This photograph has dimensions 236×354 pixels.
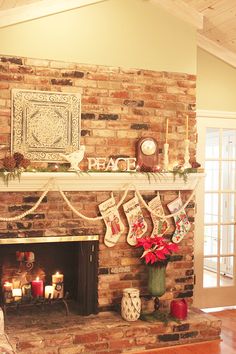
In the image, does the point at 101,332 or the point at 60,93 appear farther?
the point at 60,93

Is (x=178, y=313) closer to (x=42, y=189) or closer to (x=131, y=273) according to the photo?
(x=131, y=273)

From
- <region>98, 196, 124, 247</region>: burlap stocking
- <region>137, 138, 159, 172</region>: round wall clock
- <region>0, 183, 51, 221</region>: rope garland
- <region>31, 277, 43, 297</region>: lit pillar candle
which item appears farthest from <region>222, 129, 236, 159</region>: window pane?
<region>31, 277, 43, 297</region>: lit pillar candle

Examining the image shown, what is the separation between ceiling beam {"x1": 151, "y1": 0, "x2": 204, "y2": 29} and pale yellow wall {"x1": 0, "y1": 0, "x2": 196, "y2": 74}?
0.16ft

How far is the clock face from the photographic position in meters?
4.35

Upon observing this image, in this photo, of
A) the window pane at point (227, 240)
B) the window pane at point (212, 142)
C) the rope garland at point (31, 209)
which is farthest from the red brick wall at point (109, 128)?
the window pane at point (227, 240)

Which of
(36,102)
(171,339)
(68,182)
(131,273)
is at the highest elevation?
(36,102)

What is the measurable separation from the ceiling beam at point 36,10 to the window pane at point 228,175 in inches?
90.3

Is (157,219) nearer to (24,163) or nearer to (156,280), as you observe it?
(156,280)

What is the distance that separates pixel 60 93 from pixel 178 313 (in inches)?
87.3

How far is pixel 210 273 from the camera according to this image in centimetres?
523

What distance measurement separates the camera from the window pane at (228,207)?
5.29 metres

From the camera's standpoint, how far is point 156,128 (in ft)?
14.7

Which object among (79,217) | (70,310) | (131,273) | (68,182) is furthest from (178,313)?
(68,182)

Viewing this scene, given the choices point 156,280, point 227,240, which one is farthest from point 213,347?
point 227,240
